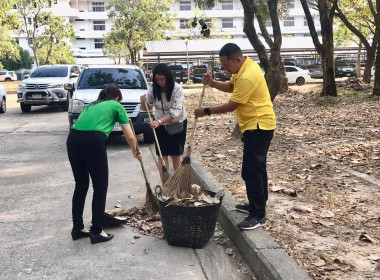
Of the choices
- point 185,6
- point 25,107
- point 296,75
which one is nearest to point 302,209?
point 25,107

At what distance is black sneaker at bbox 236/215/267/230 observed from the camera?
4242 millimetres

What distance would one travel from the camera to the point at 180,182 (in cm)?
450

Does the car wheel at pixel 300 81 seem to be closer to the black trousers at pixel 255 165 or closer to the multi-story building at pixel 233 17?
the black trousers at pixel 255 165

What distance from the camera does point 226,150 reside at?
27.3ft

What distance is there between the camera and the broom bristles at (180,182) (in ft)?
14.7

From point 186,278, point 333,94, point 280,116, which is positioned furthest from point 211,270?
point 333,94

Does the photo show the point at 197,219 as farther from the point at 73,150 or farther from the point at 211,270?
the point at 73,150

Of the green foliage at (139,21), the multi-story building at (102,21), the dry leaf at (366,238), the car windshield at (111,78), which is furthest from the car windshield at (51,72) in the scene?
the multi-story building at (102,21)

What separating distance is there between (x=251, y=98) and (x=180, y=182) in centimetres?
112

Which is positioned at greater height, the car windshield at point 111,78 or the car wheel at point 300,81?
the car windshield at point 111,78

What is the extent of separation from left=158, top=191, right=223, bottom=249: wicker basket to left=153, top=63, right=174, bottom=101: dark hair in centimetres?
160

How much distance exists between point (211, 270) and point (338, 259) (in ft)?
→ 3.60

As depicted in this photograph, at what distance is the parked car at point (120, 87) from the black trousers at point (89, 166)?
446 centimetres

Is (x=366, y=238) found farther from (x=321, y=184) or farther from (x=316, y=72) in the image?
(x=316, y=72)
